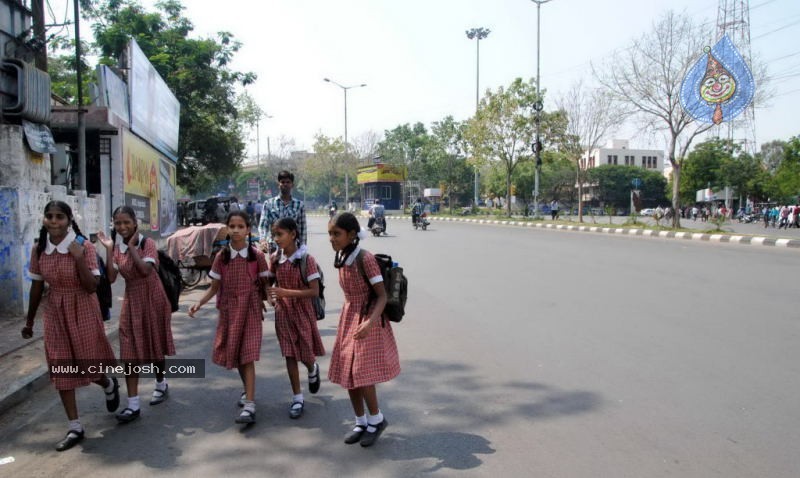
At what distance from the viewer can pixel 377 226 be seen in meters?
21.8

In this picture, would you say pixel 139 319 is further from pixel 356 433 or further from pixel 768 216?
pixel 768 216

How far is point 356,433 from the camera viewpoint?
11.5 feet

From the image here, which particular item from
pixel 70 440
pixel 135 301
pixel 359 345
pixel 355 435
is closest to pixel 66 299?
pixel 135 301

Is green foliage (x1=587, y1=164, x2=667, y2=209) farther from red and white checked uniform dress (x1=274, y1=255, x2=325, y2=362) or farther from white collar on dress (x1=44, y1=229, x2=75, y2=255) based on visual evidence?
white collar on dress (x1=44, y1=229, x2=75, y2=255)

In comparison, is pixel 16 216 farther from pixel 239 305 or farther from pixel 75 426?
pixel 239 305

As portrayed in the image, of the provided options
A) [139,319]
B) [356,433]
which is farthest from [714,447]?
[139,319]

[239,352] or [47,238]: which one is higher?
[47,238]

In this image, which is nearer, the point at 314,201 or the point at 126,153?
the point at 126,153

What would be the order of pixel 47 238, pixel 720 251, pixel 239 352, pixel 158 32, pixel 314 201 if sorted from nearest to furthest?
1. pixel 47 238
2. pixel 239 352
3. pixel 720 251
4. pixel 158 32
5. pixel 314 201

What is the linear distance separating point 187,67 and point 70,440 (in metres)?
25.3

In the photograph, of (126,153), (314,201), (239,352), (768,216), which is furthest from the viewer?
(314,201)

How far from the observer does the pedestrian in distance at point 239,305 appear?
381cm

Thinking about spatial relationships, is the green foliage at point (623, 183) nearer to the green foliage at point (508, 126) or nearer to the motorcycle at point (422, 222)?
the green foliage at point (508, 126)

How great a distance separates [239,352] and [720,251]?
14.5 m
